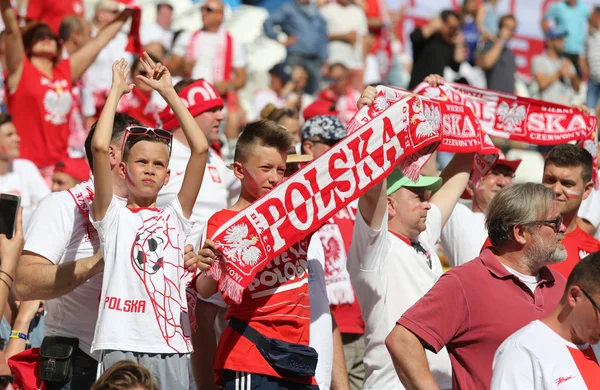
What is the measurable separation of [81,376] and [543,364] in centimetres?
231

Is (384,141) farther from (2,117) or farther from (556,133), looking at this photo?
(2,117)

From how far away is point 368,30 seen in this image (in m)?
18.5

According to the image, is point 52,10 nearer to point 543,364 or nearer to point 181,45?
point 181,45

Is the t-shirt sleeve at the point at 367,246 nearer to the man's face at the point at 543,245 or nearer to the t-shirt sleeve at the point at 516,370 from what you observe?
the man's face at the point at 543,245

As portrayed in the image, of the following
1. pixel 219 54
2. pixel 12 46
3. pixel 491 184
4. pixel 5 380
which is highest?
pixel 219 54

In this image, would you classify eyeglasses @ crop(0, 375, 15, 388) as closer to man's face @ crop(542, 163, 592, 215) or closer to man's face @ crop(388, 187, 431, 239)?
man's face @ crop(388, 187, 431, 239)

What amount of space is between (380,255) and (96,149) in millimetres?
1671

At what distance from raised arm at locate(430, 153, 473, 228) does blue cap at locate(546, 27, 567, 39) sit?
11.9 meters

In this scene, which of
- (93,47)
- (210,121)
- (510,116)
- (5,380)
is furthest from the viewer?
(93,47)

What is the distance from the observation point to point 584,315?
4266mm

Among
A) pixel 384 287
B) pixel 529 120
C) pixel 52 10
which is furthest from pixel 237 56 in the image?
pixel 384 287

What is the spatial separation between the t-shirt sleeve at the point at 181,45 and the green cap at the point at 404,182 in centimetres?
760

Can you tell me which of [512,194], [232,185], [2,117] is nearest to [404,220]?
[512,194]

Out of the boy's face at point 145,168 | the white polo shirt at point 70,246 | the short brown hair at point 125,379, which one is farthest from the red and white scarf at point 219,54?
the short brown hair at point 125,379
